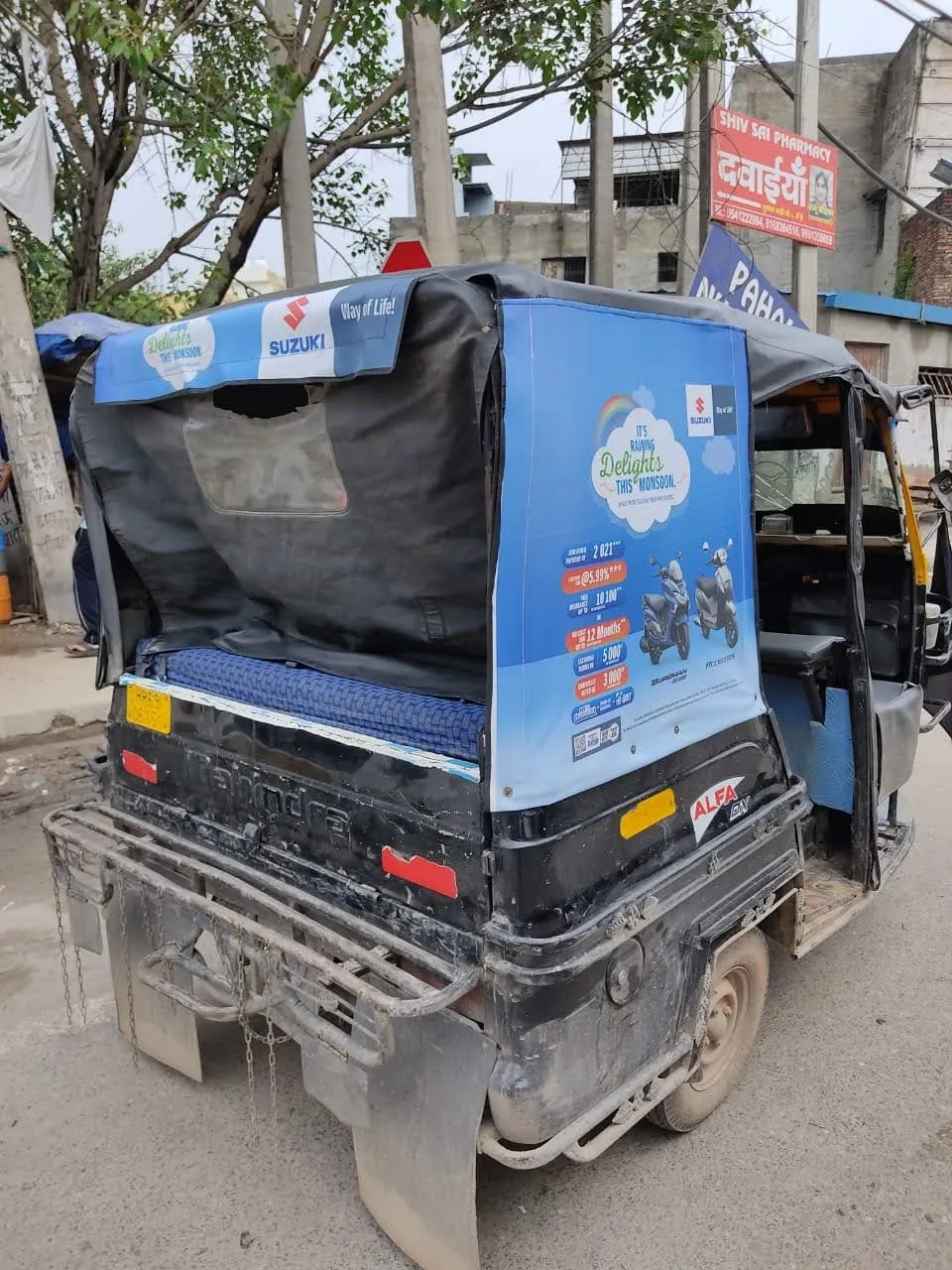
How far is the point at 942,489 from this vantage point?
420 cm

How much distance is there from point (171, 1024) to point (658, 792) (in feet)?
5.85

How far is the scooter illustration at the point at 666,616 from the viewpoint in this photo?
2268 millimetres

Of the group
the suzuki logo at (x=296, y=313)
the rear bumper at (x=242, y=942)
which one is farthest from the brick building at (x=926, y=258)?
the rear bumper at (x=242, y=942)

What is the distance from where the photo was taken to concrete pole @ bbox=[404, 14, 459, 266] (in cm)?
580

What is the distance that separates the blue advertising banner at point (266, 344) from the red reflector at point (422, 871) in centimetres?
114

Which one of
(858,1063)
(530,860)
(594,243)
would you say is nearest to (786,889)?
(858,1063)

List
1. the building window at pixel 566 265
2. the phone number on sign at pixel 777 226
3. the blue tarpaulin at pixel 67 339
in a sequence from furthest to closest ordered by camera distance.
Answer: the building window at pixel 566 265
the blue tarpaulin at pixel 67 339
the phone number on sign at pixel 777 226

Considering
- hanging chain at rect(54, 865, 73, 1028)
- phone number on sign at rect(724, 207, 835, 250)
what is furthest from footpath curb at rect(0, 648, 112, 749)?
phone number on sign at rect(724, 207, 835, 250)

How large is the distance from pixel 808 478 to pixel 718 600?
7.86 feet

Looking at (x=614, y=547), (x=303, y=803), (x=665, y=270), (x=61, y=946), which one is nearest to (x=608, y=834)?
(x=614, y=547)

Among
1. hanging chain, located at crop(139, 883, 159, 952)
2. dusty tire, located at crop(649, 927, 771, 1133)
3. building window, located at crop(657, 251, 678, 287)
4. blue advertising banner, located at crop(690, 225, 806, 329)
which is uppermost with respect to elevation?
building window, located at crop(657, 251, 678, 287)

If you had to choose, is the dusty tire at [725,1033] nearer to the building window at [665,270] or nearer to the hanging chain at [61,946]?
the hanging chain at [61,946]

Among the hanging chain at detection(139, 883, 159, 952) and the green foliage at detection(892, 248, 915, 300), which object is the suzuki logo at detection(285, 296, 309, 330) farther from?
the green foliage at detection(892, 248, 915, 300)

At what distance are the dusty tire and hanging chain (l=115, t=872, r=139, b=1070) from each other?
1.68m
